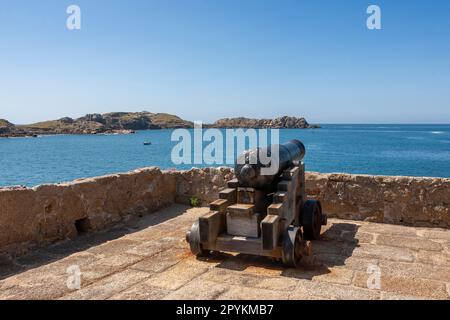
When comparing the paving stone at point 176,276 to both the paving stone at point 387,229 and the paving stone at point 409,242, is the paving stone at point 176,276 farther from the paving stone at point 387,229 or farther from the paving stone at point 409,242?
the paving stone at point 387,229

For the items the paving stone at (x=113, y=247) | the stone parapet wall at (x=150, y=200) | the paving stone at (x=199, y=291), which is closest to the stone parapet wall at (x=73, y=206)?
the stone parapet wall at (x=150, y=200)

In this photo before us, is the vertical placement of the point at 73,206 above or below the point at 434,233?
above

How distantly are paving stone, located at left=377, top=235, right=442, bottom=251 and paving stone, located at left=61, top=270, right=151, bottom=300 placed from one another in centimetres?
314

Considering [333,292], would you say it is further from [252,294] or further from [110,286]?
[110,286]

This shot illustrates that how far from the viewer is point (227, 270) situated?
440cm

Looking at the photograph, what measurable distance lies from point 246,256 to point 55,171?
138ft

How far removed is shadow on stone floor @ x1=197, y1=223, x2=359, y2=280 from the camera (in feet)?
14.2

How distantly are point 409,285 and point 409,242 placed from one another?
1.66 m

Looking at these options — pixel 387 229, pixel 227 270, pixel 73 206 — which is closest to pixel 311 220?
pixel 387 229

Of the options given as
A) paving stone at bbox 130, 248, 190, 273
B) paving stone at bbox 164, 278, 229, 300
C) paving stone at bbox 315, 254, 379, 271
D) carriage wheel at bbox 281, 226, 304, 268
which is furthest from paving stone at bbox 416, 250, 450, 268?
paving stone at bbox 130, 248, 190, 273

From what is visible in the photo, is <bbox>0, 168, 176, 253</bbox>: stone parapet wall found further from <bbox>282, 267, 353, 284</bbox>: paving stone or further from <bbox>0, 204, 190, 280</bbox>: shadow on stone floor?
<bbox>282, 267, 353, 284</bbox>: paving stone

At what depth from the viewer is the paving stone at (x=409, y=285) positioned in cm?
371

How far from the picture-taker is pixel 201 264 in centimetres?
462
